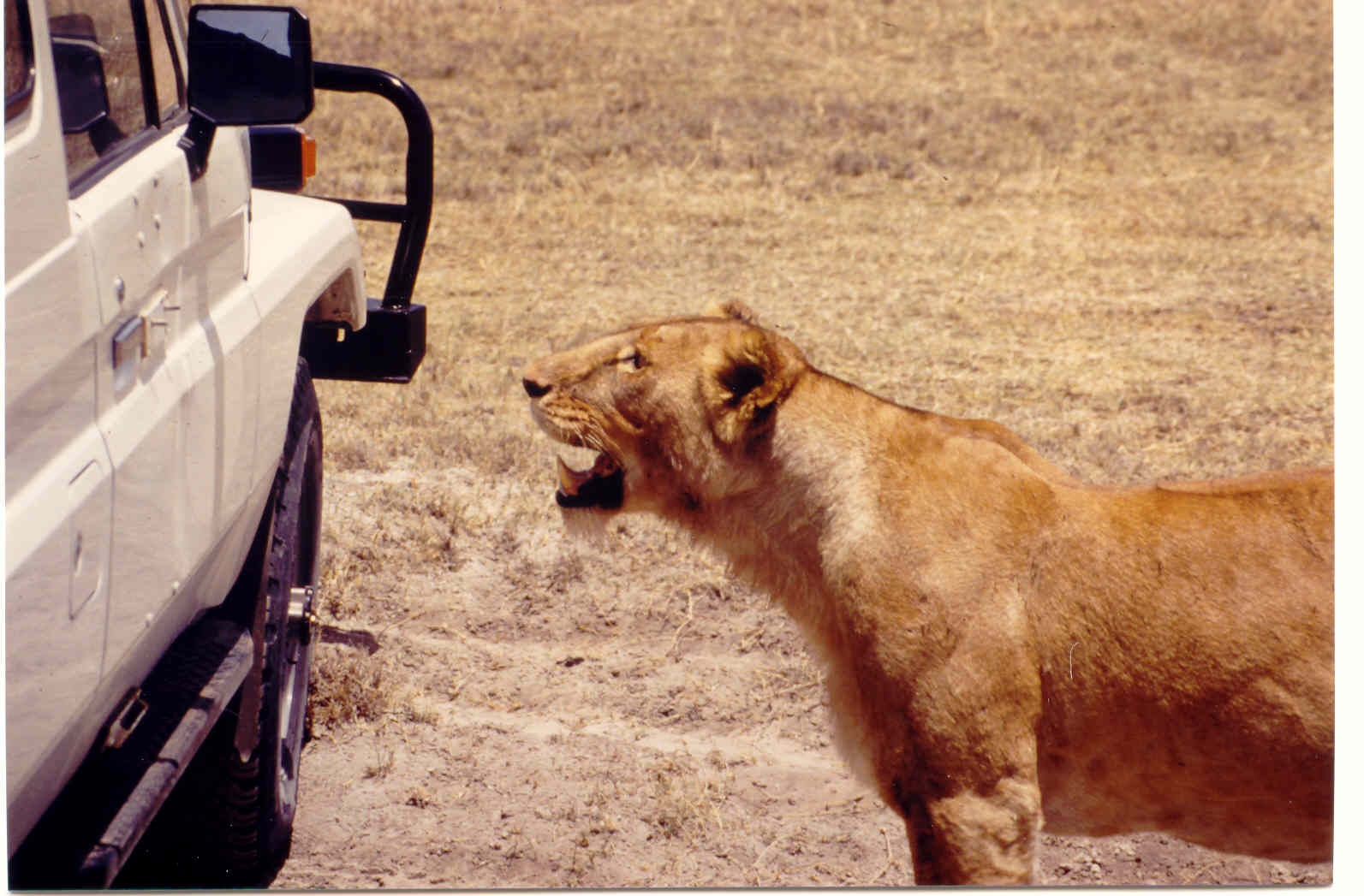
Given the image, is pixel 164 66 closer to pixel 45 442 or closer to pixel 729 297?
pixel 45 442

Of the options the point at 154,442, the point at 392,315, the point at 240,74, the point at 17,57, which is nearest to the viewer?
the point at 17,57

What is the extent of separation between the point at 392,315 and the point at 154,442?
178cm

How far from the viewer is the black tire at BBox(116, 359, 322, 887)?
3.05 m

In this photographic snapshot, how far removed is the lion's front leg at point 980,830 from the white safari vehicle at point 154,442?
1.31 metres

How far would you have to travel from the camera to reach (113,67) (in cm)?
269

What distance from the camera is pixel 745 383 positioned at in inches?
115

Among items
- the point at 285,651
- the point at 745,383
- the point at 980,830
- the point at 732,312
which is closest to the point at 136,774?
the point at 285,651

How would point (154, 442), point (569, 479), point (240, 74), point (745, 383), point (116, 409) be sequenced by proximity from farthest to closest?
1. point (569, 479)
2. point (745, 383)
3. point (240, 74)
4. point (154, 442)
5. point (116, 409)

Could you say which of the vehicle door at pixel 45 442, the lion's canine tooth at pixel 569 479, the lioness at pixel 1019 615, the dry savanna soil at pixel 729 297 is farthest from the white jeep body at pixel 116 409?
the dry savanna soil at pixel 729 297

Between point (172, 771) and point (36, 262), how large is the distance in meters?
0.88

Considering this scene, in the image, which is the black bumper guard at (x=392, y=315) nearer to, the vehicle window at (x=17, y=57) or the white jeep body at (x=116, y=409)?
the white jeep body at (x=116, y=409)

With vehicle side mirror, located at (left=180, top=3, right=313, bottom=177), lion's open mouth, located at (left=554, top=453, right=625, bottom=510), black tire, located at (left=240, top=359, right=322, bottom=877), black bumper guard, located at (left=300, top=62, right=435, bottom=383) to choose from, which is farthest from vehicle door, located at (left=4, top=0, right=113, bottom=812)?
black bumper guard, located at (left=300, top=62, right=435, bottom=383)

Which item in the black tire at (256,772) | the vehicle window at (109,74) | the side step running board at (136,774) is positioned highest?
the vehicle window at (109,74)

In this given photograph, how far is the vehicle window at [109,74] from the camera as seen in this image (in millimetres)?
2322
